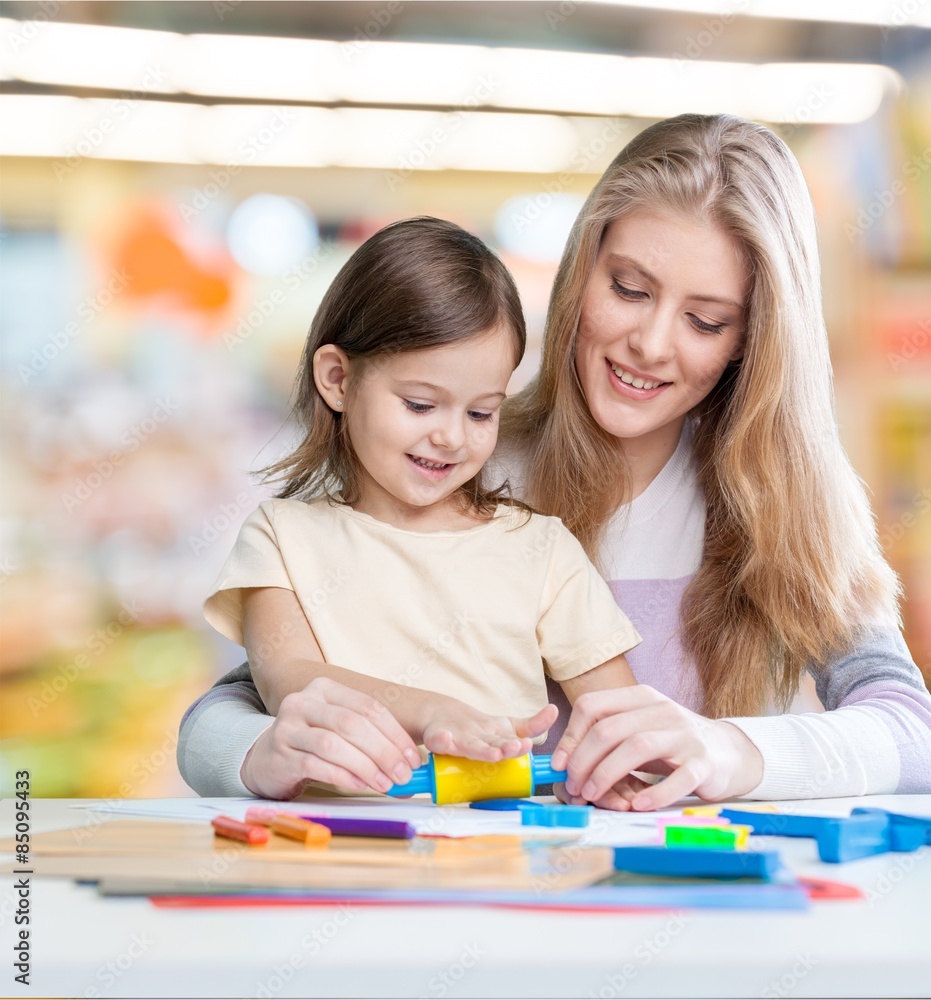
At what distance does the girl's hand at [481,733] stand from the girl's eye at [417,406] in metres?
0.38

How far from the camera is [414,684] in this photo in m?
1.23

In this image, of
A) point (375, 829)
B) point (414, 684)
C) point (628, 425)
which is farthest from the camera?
point (628, 425)

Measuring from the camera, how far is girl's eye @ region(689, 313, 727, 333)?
4.56 ft

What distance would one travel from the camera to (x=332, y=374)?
132 centimetres

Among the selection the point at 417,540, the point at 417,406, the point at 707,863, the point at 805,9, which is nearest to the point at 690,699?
the point at 417,540

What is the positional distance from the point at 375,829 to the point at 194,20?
300 cm

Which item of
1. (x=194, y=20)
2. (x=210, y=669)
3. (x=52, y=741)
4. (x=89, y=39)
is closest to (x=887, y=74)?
(x=194, y=20)

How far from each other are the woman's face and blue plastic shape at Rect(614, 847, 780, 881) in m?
0.80

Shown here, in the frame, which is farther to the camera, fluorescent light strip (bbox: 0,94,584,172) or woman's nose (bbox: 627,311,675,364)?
fluorescent light strip (bbox: 0,94,584,172)

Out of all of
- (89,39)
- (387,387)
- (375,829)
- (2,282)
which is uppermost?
(89,39)

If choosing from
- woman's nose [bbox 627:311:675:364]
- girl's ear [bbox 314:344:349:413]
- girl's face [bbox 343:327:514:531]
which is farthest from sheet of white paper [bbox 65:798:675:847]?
woman's nose [bbox 627:311:675:364]

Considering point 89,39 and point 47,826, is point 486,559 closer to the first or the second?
point 47,826

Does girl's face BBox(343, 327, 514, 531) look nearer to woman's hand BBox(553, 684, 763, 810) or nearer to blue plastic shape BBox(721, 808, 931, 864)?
woman's hand BBox(553, 684, 763, 810)

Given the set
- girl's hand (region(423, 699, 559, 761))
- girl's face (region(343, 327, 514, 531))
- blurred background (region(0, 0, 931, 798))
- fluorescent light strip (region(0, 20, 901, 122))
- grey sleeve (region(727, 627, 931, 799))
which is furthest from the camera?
fluorescent light strip (region(0, 20, 901, 122))
